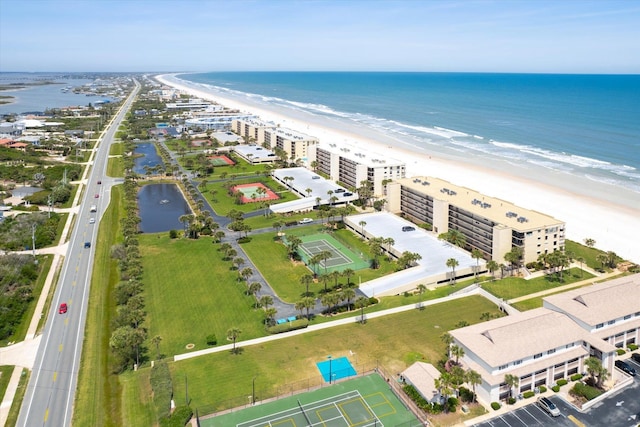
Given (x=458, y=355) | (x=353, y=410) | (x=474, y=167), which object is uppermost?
(x=474, y=167)

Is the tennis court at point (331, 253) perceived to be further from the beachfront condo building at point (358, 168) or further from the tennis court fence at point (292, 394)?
the beachfront condo building at point (358, 168)

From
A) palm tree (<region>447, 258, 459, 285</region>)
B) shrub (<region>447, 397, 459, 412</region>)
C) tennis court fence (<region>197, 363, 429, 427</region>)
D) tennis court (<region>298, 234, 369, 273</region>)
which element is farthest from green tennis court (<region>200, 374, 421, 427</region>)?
tennis court (<region>298, 234, 369, 273</region>)

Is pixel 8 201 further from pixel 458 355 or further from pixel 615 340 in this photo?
pixel 615 340

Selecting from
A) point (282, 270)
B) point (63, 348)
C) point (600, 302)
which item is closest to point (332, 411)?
point (63, 348)

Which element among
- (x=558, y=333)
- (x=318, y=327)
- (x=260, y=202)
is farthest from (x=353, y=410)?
(x=260, y=202)

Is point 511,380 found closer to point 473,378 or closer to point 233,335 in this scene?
point 473,378

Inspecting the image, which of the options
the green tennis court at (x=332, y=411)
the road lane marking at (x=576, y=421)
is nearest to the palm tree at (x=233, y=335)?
the green tennis court at (x=332, y=411)

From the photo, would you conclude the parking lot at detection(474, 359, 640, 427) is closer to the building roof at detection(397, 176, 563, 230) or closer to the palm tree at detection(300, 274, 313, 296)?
the palm tree at detection(300, 274, 313, 296)
